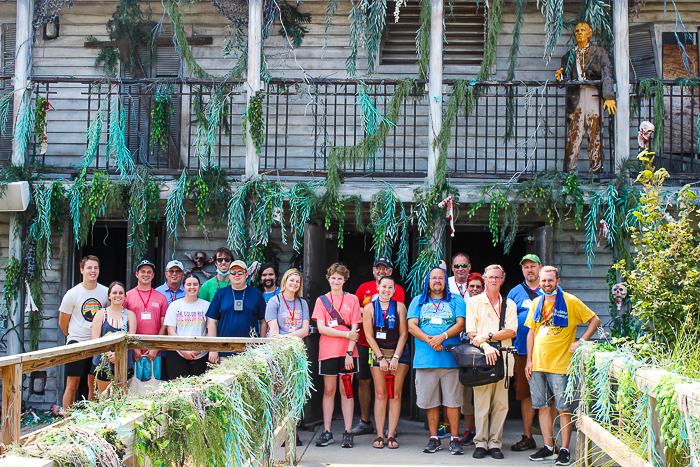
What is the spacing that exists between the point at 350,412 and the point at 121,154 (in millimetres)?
3735

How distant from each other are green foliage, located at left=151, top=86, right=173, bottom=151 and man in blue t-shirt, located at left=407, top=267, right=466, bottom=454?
351 centimetres

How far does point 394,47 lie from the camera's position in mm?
8352

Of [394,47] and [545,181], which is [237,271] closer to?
[545,181]

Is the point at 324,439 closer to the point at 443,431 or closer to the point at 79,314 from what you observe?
the point at 443,431

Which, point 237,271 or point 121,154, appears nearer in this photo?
point 237,271

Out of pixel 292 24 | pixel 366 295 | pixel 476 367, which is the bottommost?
pixel 476 367

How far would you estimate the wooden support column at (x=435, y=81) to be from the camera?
268 inches

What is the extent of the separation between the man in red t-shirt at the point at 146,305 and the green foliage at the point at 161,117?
1716mm

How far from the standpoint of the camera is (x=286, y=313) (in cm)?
566

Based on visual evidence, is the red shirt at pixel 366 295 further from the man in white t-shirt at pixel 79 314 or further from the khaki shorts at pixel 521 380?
the man in white t-shirt at pixel 79 314

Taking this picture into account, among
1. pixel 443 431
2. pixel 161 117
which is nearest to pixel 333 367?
pixel 443 431

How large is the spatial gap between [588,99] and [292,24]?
12.7ft

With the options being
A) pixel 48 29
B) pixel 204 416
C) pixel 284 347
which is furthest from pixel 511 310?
pixel 48 29

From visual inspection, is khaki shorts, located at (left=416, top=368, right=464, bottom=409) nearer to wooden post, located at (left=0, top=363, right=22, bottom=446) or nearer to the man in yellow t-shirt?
the man in yellow t-shirt
